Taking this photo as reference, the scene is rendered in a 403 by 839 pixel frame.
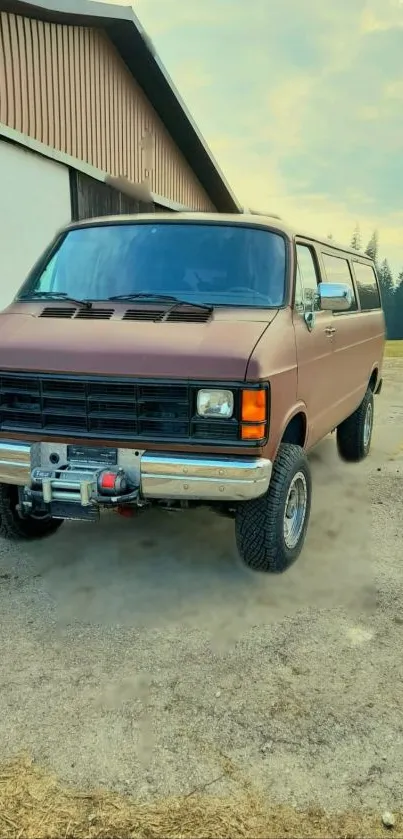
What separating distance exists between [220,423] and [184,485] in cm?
39

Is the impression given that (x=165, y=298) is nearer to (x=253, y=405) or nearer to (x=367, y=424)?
(x=253, y=405)

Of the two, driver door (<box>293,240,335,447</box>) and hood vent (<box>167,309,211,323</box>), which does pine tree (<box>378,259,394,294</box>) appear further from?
hood vent (<box>167,309,211,323</box>)

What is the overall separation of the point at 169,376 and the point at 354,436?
4.07 metres

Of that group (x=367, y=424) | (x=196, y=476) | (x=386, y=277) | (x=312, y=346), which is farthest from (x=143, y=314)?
(x=386, y=277)

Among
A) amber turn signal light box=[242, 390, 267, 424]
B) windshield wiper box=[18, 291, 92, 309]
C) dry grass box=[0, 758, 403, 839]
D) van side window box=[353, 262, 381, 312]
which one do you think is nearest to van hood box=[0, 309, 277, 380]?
amber turn signal light box=[242, 390, 267, 424]

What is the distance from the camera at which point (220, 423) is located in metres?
3.54

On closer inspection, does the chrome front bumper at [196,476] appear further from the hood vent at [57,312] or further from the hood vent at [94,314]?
the hood vent at [57,312]

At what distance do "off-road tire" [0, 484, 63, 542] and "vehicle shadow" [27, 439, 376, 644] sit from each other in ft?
0.35

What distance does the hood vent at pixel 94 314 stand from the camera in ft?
13.5

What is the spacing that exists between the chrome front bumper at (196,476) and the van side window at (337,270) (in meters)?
2.51

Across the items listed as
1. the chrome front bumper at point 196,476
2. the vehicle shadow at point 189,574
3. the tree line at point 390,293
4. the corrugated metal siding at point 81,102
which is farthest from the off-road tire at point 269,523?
the tree line at point 390,293

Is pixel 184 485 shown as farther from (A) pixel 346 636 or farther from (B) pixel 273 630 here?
(A) pixel 346 636

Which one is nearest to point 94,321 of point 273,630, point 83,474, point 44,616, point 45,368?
point 45,368

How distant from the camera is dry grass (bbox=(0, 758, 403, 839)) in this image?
7.07 ft
